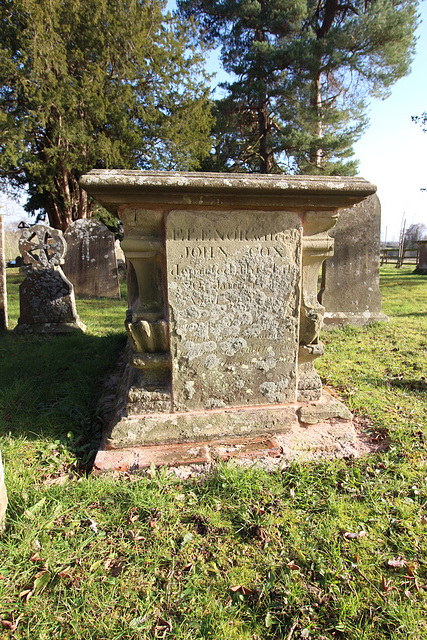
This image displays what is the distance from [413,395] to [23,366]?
371 cm

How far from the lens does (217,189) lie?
2.06m

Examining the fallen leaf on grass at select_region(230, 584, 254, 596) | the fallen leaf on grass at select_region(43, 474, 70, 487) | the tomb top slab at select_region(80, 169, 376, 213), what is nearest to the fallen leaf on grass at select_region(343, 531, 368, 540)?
the fallen leaf on grass at select_region(230, 584, 254, 596)

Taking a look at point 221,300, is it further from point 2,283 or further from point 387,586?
point 2,283

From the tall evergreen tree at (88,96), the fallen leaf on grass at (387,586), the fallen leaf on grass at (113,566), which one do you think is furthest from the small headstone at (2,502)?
the tall evergreen tree at (88,96)

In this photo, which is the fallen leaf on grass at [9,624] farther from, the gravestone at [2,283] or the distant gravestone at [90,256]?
the distant gravestone at [90,256]

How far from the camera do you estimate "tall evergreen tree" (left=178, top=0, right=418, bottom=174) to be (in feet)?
38.0

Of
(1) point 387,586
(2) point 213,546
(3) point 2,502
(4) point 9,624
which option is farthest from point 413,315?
(4) point 9,624

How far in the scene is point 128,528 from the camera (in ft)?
5.58

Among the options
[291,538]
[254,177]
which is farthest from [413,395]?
[254,177]

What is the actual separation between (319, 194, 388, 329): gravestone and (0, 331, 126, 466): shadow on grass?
3.14m

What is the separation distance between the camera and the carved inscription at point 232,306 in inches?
87.4

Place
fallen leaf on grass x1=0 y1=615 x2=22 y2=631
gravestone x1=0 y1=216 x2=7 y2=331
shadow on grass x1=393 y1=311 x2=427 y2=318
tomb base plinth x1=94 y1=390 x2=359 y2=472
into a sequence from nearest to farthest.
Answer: fallen leaf on grass x1=0 y1=615 x2=22 y2=631 → tomb base plinth x1=94 y1=390 x2=359 y2=472 → gravestone x1=0 y1=216 x2=7 y2=331 → shadow on grass x1=393 y1=311 x2=427 y2=318

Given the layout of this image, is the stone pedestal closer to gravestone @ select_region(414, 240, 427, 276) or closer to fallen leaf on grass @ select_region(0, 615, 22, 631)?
fallen leaf on grass @ select_region(0, 615, 22, 631)

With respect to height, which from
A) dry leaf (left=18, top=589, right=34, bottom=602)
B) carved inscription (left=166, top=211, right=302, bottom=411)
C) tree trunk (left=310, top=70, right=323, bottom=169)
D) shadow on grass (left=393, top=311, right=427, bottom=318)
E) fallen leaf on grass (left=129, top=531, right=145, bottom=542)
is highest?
tree trunk (left=310, top=70, right=323, bottom=169)
